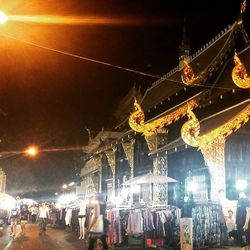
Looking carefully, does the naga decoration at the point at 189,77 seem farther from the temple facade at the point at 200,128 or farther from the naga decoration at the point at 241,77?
the naga decoration at the point at 241,77

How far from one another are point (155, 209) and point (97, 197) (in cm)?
343

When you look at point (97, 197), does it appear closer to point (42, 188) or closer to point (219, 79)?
point (219, 79)

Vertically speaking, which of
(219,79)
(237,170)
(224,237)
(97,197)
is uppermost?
(219,79)

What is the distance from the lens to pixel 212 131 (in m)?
15.0

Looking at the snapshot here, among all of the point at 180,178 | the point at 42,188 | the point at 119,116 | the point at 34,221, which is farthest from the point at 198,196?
the point at 42,188

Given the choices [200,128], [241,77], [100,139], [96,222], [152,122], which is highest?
[100,139]

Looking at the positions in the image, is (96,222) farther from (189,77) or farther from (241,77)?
(189,77)

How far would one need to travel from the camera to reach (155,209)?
15820 mm

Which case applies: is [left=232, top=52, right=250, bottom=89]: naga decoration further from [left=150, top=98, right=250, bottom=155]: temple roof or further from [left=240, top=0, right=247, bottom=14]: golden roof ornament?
[left=240, top=0, right=247, bottom=14]: golden roof ornament

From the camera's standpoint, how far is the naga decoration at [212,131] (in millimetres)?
14312

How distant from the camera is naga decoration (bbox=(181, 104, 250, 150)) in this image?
14.3m

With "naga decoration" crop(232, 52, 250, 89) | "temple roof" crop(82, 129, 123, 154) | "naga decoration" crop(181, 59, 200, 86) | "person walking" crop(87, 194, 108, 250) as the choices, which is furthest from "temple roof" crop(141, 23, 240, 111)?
"person walking" crop(87, 194, 108, 250)

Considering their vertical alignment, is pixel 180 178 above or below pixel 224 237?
above

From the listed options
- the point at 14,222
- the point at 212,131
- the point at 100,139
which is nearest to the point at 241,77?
the point at 212,131
